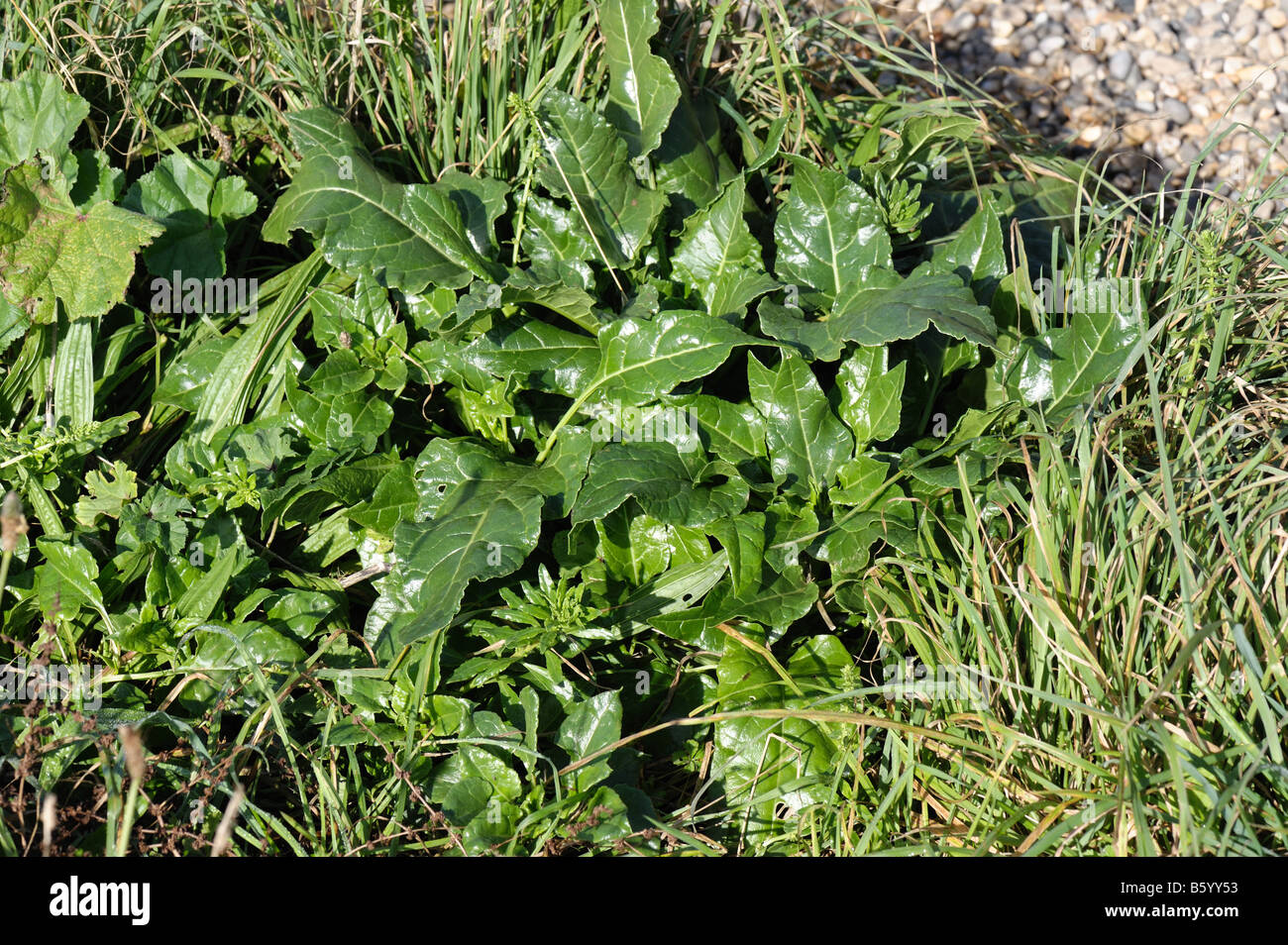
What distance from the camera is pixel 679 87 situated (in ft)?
8.96

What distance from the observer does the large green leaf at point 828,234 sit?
2676 millimetres

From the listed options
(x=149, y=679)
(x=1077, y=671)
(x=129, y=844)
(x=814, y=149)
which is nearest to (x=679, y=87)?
(x=814, y=149)

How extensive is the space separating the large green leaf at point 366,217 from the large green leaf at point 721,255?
52 centimetres

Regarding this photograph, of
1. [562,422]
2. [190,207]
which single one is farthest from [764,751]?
[190,207]

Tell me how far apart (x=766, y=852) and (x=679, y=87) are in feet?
6.11

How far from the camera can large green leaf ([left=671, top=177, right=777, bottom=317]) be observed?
8.52 ft

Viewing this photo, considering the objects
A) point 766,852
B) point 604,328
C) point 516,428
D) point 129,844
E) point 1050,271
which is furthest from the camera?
point 1050,271

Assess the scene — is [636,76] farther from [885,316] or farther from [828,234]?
[885,316]

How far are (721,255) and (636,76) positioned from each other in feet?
1.72

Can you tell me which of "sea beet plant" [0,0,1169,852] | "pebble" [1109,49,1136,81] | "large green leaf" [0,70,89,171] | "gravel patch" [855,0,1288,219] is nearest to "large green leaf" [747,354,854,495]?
"sea beet plant" [0,0,1169,852]

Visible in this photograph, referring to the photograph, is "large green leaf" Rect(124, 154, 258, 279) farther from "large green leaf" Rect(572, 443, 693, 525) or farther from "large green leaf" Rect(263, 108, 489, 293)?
"large green leaf" Rect(572, 443, 693, 525)

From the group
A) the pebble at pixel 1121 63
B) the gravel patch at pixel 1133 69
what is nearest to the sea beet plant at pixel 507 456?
the gravel patch at pixel 1133 69

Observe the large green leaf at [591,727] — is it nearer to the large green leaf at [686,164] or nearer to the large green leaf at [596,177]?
the large green leaf at [596,177]

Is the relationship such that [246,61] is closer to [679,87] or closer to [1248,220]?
[679,87]
